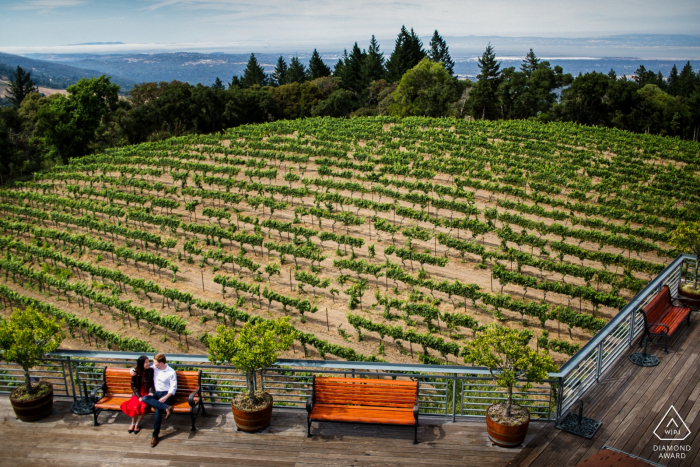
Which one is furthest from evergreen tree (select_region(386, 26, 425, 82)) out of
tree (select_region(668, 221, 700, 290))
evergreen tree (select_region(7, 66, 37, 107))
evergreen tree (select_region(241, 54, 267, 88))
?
tree (select_region(668, 221, 700, 290))

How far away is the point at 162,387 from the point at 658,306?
31.7ft

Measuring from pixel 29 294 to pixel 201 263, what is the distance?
7928mm

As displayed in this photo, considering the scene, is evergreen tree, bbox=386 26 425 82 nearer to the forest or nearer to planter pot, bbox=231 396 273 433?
the forest

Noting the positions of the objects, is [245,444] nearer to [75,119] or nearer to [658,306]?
[658,306]

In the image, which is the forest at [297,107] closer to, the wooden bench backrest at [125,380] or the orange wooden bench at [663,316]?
the wooden bench backrest at [125,380]

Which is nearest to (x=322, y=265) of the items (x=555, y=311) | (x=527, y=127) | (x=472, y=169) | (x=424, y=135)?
(x=555, y=311)

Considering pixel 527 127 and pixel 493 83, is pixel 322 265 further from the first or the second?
pixel 493 83

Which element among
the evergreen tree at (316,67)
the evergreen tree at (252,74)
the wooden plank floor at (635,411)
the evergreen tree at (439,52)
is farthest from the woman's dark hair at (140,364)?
the evergreen tree at (439,52)

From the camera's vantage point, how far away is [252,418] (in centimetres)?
787

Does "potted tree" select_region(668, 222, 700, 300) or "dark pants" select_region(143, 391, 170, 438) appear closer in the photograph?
"dark pants" select_region(143, 391, 170, 438)

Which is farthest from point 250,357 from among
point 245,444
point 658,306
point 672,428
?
point 658,306

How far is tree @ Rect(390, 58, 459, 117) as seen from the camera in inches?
2500

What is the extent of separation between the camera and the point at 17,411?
8.41 metres

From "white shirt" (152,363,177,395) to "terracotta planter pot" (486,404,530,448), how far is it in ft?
16.2
